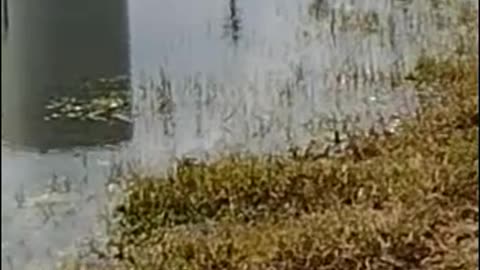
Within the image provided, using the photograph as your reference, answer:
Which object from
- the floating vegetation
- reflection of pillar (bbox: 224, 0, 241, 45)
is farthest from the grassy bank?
reflection of pillar (bbox: 224, 0, 241, 45)

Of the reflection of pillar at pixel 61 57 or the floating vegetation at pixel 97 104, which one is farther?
the floating vegetation at pixel 97 104

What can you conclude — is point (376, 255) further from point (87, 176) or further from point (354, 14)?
point (354, 14)

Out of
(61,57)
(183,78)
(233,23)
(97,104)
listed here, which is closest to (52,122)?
(97,104)

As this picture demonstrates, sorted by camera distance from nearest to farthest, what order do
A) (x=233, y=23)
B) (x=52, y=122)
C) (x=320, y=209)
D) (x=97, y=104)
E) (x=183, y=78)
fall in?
(x=320, y=209) → (x=52, y=122) → (x=97, y=104) → (x=183, y=78) → (x=233, y=23)

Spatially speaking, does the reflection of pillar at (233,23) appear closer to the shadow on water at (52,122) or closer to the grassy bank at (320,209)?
the shadow on water at (52,122)

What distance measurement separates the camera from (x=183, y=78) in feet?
18.4

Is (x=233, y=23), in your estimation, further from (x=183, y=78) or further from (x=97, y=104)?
(x=97, y=104)

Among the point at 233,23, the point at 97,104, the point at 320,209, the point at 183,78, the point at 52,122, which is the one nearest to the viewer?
the point at 320,209

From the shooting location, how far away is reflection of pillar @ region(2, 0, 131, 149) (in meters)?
4.82

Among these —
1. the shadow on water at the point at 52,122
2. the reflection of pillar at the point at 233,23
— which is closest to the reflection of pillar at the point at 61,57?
the shadow on water at the point at 52,122

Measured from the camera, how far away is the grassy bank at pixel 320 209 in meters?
3.54

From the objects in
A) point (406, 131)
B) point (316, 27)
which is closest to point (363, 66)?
point (316, 27)

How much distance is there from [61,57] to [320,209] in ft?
7.10

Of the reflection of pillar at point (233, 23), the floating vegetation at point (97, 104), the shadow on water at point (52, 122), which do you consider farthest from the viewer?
the reflection of pillar at point (233, 23)
